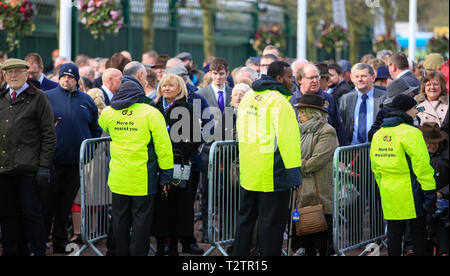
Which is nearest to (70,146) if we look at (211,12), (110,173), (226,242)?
(110,173)

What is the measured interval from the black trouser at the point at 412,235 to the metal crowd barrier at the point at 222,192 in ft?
5.92

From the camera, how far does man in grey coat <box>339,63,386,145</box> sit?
9.91 metres

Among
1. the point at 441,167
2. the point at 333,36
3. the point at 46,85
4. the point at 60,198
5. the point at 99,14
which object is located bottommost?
the point at 60,198

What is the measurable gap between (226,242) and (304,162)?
133 centimetres

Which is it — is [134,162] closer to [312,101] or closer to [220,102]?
[312,101]

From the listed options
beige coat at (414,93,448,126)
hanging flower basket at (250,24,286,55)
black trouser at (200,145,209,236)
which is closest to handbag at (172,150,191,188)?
black trouser at (200,145,209,236)

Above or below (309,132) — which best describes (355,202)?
below

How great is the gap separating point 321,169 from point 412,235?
3.88 ft

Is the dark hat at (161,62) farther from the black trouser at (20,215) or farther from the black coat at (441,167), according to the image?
the black coat at (441,167)

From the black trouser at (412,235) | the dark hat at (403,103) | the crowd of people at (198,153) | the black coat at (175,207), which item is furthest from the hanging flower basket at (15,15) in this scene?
the black trouser at (412,235)

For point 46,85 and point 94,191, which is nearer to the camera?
point 94,191

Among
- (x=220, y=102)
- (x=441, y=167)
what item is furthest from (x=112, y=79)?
(x=441, y=167)

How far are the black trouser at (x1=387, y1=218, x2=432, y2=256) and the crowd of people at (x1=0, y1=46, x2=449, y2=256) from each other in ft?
0.04

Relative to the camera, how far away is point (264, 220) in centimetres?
750
